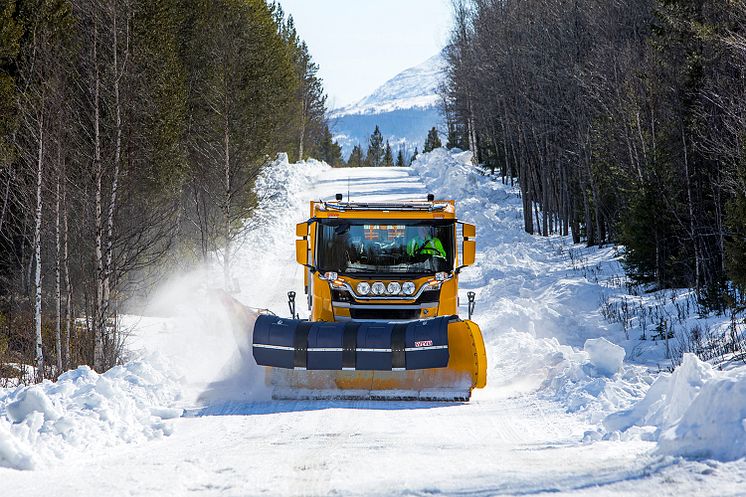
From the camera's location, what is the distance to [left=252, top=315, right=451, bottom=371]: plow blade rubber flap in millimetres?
10578

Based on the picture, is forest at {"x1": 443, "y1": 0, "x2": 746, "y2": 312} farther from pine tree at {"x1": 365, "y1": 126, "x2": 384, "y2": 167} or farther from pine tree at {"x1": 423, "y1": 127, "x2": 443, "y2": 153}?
pine tree at {"x1": 365, "y1": 126, "x2": 384, "y2": 167}

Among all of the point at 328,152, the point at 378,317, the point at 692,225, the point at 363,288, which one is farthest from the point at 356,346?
the point at 328,152

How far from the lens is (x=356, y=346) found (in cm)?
1072

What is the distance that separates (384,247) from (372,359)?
2100 millimetres

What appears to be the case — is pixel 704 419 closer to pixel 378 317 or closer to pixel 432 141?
pixel 378 317

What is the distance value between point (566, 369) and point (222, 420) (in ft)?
14.8

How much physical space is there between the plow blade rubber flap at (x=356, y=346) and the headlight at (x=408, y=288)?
42.4 inches

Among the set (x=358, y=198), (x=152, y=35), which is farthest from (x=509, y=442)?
(x=358, y=198)

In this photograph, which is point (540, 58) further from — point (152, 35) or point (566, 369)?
point (566, 369)

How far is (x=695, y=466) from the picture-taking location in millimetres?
6074

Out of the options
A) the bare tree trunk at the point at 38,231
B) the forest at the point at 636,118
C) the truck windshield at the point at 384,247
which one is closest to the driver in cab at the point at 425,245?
the truck windshield at the point at 384,247

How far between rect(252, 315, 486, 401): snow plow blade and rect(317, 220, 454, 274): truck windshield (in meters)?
1.36

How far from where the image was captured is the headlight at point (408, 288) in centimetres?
1194

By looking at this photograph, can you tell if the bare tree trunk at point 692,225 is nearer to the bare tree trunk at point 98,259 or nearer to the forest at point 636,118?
the forest at point 636,118
